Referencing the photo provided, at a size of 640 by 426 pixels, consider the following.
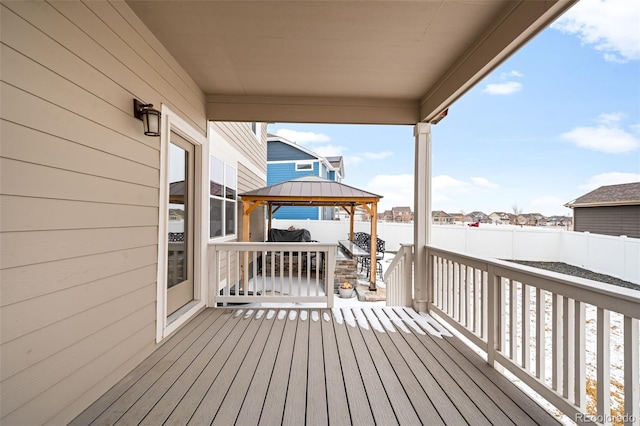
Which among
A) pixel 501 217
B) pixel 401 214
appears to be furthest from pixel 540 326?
pixel 401 214

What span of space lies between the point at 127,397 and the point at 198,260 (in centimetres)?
173

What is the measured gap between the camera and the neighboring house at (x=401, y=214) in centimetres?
1370

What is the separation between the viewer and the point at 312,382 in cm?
197

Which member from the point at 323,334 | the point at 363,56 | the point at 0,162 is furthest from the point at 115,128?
the point at 323,334

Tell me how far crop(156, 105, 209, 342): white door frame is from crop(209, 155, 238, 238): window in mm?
821

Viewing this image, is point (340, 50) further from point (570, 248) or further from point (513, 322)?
point (570, 248)

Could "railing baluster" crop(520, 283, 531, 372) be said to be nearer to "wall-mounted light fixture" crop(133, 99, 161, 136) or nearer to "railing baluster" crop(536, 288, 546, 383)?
"railing baluster" crop(536, 288, 546, 383)

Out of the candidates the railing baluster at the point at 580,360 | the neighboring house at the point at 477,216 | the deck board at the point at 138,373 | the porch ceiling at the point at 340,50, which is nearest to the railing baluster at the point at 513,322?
the railing baluster at the point at 580,360

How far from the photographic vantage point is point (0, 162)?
1195mm

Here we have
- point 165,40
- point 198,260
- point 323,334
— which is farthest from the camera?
point 198,260

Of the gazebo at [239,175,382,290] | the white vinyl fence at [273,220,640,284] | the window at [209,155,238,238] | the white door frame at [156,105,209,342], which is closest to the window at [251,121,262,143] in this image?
the gazebo at [239,175,382,290]

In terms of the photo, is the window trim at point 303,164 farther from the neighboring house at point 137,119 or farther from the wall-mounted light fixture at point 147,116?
the wall-mounted light fixture at point 147,116

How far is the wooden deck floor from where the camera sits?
5.37 ft

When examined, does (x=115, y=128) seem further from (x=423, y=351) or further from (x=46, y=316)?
(x=423, y=351)
